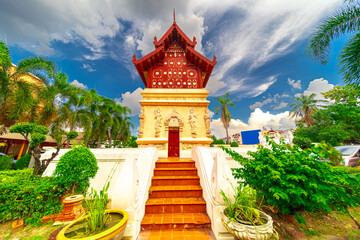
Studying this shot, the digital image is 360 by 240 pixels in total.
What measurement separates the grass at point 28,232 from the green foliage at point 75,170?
2.84 ft

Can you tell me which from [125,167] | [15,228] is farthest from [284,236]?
[15,228]

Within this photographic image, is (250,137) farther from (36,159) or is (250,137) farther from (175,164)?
(36,159)

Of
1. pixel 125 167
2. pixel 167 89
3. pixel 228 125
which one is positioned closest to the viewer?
pixel 125 167

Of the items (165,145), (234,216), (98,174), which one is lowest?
(234,216)

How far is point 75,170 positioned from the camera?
3.81 m

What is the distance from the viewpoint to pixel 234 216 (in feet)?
7.96

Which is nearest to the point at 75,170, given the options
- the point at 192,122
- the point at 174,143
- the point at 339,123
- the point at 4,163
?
the point at 174,143

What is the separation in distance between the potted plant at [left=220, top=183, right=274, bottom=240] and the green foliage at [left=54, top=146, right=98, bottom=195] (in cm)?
384

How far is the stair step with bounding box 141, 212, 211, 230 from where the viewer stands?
9.99 ft

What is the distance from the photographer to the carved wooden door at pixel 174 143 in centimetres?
843

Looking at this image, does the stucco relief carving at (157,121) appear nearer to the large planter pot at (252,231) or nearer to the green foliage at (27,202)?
the green foliage at (27,202)

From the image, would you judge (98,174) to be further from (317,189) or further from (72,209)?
(317,189)

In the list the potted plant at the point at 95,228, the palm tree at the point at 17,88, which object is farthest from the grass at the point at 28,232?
the palm tree at the point at 17,88

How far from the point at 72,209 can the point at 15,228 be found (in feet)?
3.75
